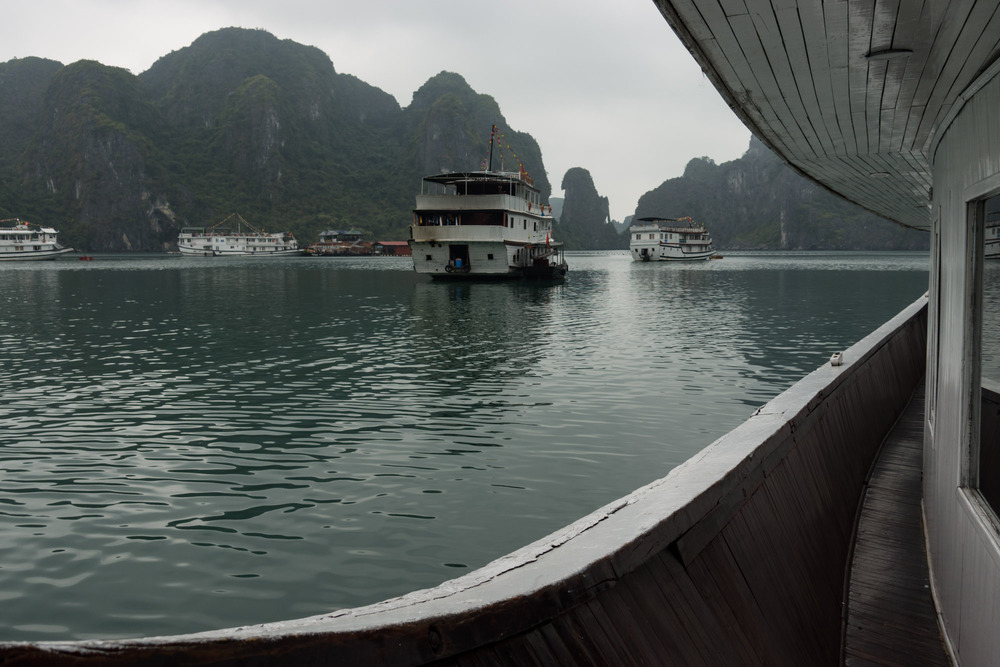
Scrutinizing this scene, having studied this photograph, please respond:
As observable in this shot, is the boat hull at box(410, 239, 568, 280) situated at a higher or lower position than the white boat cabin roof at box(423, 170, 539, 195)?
lower

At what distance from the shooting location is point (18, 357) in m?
18.7

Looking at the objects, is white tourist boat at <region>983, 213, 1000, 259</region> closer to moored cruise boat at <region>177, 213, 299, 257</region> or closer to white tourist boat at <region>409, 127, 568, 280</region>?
white tourist boat at <region>409, 127, 568, 280</region>

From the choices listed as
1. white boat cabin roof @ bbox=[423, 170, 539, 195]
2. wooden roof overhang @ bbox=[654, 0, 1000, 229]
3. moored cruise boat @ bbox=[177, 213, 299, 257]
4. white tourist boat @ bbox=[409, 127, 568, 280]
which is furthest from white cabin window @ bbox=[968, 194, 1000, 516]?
A: moored cruise boat @ bbox=[177, 213, 299, 257]

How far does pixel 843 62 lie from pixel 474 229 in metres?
45.8

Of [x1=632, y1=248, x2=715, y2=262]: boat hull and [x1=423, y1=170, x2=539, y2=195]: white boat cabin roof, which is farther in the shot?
[x1=632, y1=248, x2=715, y2=262]: boat hull

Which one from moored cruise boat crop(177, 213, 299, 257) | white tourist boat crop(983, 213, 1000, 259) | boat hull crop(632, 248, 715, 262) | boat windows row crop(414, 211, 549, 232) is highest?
moored cruise boat crop(177, 213, 299, 257)

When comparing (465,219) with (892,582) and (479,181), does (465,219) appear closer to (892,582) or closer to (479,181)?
(479,181)

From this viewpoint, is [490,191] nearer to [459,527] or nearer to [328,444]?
[328,444]

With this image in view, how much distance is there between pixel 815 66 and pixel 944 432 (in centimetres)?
213

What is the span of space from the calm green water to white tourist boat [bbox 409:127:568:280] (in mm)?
23638

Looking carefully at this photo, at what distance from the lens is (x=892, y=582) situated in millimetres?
4180

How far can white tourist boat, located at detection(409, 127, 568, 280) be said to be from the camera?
48.6 metres

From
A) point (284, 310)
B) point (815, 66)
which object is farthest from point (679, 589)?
point (284, 310)

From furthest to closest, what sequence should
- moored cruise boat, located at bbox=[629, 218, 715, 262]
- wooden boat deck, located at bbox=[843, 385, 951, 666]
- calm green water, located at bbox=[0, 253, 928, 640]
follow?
moored cruise boat, located at bbox=[629, 218, 715, 262] < calm green water, located at bbox=[0, 253, 928, 640] < wooden boat deck, located at bbox=[843, 385, 951, 666]
